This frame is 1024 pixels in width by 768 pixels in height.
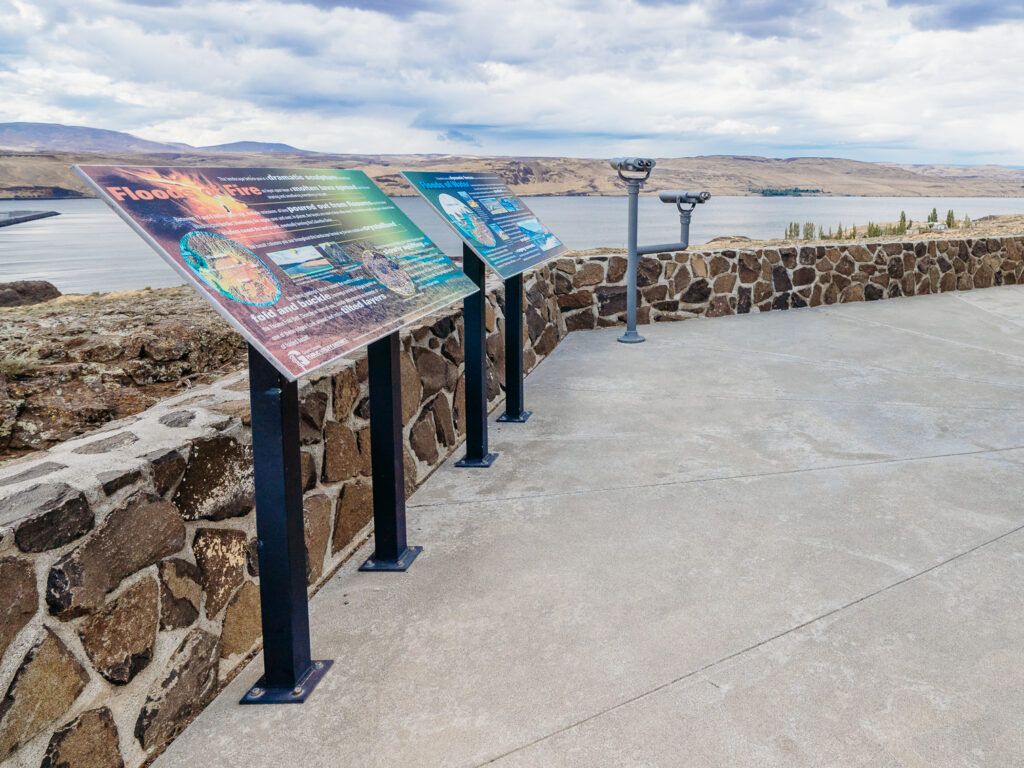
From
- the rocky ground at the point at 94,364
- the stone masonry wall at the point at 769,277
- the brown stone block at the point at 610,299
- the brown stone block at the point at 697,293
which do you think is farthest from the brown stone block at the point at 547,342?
the rocky ground at the point at 94,364

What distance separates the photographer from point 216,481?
2221 mm

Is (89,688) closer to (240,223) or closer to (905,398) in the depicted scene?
(240,223)

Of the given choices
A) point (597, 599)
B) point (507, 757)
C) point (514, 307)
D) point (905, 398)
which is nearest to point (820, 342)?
point (905, 398)

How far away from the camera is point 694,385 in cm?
567

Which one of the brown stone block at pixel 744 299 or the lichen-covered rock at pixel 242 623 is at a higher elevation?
the brown stone block at pixel 744 299

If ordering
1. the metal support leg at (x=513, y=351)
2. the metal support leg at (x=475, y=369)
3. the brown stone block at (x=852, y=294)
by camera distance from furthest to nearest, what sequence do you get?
the brown stone block at (x=852, y=294) < the metal support leg at (x=513, y=351) < the metal support leg at (x=475, y=369)

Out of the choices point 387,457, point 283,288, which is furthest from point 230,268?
point 387,457

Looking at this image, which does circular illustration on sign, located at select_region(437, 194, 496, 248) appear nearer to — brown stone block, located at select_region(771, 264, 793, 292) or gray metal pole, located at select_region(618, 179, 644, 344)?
gray metal pole, located at select_region(618, 179, 644, 344)

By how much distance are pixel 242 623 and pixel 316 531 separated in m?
0.48

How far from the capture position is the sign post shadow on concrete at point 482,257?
384 cm

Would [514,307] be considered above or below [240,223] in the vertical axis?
below

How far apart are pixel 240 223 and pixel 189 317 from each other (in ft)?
16.5

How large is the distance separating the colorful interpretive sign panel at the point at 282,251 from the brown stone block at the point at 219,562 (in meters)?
0.69

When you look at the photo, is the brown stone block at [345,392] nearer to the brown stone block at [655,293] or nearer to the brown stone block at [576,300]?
the brown stone block at [576,300]
